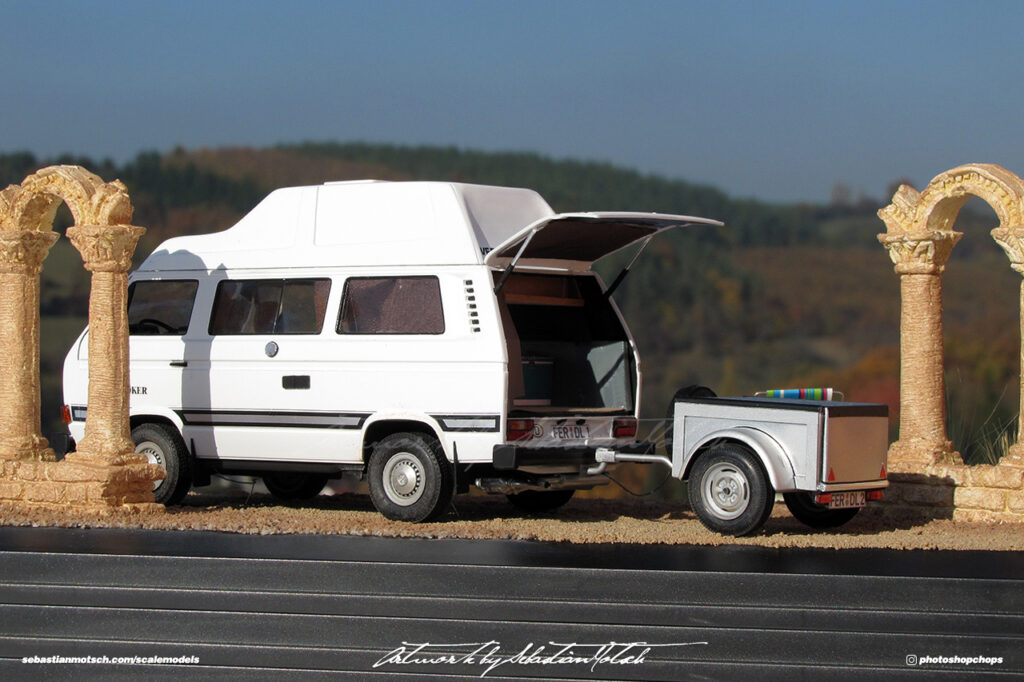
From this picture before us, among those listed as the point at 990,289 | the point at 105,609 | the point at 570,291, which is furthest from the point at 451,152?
the point at 105,609

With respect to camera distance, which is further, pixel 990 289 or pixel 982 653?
pixel 990 289

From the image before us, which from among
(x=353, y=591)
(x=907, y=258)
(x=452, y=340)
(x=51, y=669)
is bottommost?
→ (x=51, y=669)

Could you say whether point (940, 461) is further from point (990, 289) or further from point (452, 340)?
point (990, 289)

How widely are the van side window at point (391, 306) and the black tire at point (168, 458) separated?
1871mm

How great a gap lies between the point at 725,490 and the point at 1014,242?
3214mm

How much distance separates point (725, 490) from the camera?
9.44 meters

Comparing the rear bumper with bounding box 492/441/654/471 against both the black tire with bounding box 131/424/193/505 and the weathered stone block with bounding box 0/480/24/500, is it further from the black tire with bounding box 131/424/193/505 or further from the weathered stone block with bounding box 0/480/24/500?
the weathered stone block with bounding box 0/480/24/500

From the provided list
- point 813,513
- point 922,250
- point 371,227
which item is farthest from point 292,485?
point 922,250

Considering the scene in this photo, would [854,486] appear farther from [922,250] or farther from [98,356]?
[98,356]

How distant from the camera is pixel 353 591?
27.2 feet

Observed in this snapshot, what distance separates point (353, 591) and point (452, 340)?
244 centimetres

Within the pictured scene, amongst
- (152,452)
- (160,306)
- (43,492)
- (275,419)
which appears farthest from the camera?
(160,306)

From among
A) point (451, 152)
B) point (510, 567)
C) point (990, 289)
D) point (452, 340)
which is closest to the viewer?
point (510, 567)

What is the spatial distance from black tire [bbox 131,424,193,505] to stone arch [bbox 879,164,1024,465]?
601 cm
